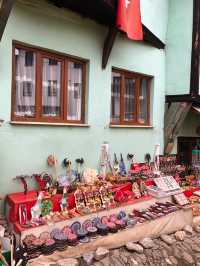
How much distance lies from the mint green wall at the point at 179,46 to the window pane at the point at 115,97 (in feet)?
5.78

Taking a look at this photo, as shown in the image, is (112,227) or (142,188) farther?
(142,188)

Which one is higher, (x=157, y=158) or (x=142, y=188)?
(x=157, y=158)

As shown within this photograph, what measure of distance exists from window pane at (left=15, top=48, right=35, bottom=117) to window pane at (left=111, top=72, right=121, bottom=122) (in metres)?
2.14

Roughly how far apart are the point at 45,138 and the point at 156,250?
2837 millimetres

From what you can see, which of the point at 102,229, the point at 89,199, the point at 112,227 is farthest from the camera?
the point at 89,199

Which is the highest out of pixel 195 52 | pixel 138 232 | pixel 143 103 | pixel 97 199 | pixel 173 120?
pixel 195 52

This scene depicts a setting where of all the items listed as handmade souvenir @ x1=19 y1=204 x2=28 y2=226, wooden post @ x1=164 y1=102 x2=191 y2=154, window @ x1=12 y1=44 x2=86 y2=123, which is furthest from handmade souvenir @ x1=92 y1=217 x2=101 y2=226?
wooden post @ x1=164 y1=102 x2=191 y2=154

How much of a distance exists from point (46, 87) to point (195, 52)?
4080 millimetres

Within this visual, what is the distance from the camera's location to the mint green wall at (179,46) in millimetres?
7023

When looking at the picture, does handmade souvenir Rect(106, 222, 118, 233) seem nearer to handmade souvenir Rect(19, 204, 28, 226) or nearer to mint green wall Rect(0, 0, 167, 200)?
handmade souvenir Rect(19, 204, 28, 226)

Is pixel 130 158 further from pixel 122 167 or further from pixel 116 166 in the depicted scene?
pixel 116 166

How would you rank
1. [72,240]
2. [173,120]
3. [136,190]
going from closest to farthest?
[72,240]
[136,190]
[173,120]

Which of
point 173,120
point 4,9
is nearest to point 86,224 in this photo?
point 4,9

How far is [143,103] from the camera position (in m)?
7.27
